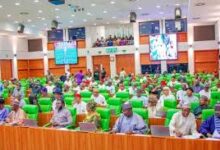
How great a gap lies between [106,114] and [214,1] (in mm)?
7664

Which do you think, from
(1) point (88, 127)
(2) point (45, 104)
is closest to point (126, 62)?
(2) point (45, 104)

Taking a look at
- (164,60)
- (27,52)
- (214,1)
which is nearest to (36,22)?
(27,52)

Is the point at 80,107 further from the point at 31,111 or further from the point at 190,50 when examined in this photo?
the point at 190,50

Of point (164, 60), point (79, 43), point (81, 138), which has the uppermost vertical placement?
point (79, 43)

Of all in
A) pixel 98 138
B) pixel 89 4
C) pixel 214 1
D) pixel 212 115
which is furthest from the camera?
pixel 89 4

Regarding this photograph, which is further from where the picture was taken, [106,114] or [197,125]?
[106,114]

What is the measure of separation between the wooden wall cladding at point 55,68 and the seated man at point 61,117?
64.6 ft

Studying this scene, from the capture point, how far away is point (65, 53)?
26.1m

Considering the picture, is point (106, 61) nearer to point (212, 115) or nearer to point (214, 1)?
point (214, 1)

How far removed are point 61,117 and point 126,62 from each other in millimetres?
18102

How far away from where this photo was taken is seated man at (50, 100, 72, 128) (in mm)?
6995

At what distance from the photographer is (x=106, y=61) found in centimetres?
2539

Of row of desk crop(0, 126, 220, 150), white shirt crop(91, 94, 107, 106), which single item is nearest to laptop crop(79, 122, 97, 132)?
row of desk crop(0, 126, 220, 150)

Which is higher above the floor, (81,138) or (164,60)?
(164,60)
